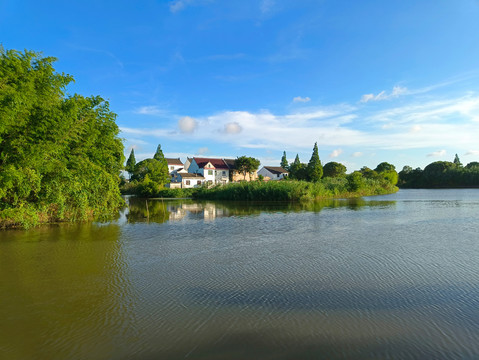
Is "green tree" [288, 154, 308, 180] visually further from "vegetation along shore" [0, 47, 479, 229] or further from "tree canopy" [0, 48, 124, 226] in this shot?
"tree canopy" [0, 48, 124, 226]

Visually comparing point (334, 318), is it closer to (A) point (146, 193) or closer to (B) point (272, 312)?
(B) point (272, 312)

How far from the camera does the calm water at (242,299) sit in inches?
202

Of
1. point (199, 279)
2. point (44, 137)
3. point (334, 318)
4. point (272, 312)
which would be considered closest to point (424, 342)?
point (334, 318)

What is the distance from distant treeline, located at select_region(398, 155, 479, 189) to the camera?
90900 mm

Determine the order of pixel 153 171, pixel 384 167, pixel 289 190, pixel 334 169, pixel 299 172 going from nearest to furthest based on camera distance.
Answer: pixel 289 190 < pixel 153 171 < pixel 299 172 < pixel 334 169 < pixel 384 167

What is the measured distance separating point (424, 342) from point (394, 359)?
34.7 inches

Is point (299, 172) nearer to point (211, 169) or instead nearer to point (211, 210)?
point (211, 169)

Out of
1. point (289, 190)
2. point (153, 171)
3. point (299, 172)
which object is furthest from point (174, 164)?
point (289, 190)

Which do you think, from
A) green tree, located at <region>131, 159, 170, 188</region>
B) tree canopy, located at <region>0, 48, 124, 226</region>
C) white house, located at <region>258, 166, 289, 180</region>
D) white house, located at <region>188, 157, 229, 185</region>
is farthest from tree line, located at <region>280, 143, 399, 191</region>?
tree canopy, located at <region>0, 48, 124, 226</region>

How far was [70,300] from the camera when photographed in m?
7.26

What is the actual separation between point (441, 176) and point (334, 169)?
1564 inches

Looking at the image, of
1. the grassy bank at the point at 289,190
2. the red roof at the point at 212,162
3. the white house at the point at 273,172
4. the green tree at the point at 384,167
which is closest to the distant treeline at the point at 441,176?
the green tree at the point at 384,167

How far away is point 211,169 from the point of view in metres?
75.9

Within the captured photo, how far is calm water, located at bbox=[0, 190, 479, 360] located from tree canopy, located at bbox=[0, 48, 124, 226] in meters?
2.54
